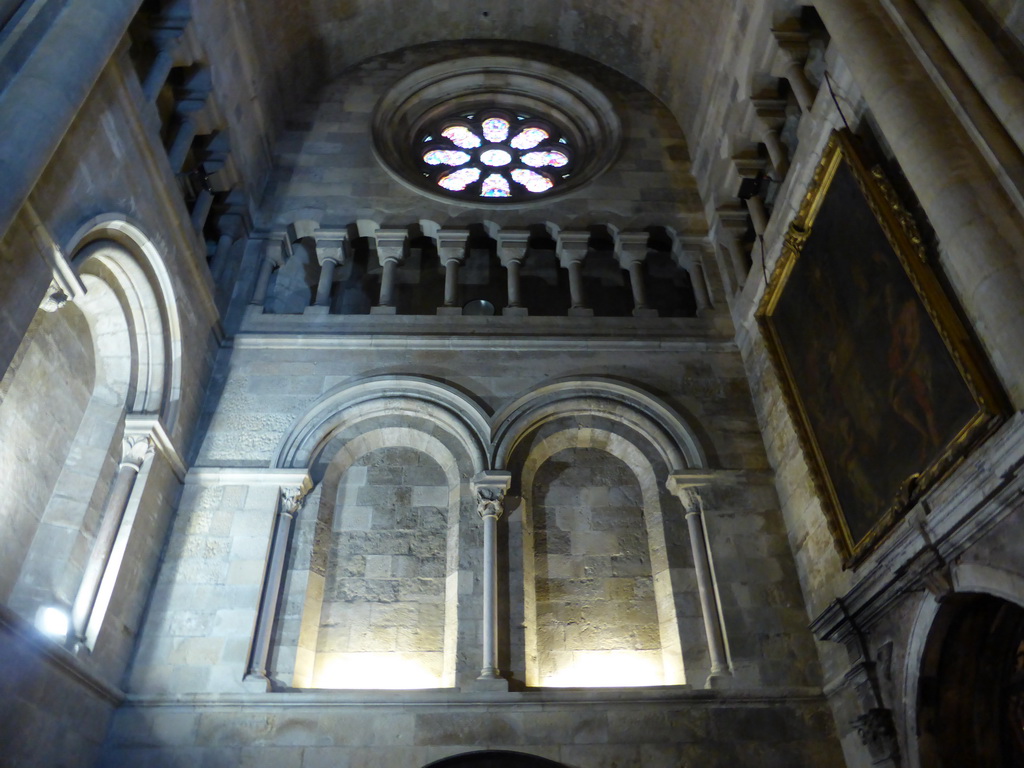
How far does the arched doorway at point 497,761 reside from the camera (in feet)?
21.2

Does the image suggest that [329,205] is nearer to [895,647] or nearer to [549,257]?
[549,257]

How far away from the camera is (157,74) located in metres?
7.89

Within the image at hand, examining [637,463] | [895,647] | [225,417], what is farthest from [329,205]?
[895,647]

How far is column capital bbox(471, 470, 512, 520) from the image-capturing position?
307 inches

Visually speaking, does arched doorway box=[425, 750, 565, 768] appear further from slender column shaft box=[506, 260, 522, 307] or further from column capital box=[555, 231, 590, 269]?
column capital box=[555, 231, 590, 269]

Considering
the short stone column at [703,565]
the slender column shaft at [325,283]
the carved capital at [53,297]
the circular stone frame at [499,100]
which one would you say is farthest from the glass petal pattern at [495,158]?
the carved capital at [53,297]

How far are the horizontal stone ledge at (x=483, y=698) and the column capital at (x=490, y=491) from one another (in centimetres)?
170

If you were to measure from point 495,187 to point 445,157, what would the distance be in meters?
1.13

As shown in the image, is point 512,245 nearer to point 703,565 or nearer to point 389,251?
point 389,251

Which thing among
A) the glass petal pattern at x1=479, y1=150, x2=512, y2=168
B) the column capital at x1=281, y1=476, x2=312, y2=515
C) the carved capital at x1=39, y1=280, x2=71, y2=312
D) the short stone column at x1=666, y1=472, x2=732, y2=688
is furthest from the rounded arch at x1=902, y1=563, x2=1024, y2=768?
the glass petal pattern at x1=479, y1=150, x2=512, y2=168

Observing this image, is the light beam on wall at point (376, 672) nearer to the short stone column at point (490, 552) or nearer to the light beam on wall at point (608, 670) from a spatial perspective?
the short stone column at point (490, 552)

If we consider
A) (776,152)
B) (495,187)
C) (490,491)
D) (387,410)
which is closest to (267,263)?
(387,410)

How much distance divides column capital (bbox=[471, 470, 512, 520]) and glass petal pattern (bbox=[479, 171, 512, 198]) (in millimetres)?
4910

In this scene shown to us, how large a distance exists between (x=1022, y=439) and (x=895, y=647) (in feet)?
7.59
